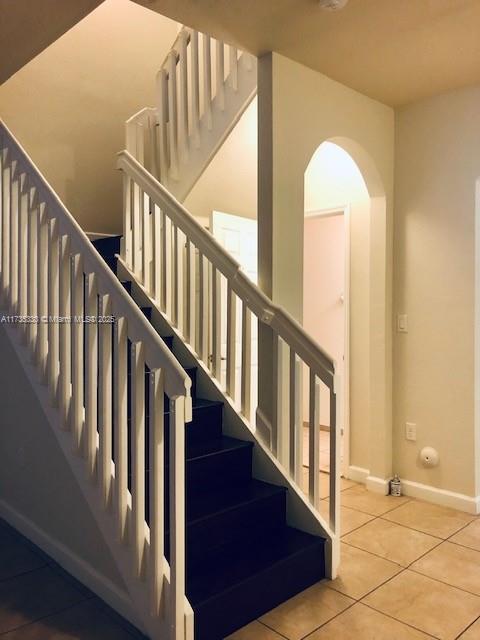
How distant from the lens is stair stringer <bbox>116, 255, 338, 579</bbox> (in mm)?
2637

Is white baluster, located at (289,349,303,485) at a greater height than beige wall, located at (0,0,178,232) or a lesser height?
lesser

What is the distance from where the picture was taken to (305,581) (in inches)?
97.8

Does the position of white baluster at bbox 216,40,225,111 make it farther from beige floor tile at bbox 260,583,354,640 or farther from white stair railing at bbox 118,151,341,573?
beige floor tile at bbox 260,583,354,640

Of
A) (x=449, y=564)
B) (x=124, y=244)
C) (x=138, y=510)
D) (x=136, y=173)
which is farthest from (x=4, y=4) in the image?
(x=449, y=564)

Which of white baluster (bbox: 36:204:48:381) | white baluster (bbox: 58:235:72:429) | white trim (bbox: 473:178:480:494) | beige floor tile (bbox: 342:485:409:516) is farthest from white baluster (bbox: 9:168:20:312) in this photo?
white trim (bbox: 473:178:480:494)

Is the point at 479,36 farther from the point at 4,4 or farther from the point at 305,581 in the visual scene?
the point at 305,581

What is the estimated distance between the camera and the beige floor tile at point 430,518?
3.13 m

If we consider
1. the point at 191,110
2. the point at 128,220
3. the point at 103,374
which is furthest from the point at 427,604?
the point at 191,110

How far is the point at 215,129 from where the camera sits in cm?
367

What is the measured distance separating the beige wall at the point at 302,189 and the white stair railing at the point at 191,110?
1.80ft

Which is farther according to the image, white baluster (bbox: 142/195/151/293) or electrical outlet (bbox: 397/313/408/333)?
electrical outlet (bbox: 397/313/408/333)

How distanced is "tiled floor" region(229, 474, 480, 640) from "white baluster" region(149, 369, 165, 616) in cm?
42

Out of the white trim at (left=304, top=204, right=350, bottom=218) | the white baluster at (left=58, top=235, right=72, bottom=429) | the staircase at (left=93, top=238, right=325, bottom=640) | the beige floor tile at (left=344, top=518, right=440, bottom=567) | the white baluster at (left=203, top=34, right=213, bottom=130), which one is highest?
the white baluster at (left=203, top=34, right=213, bottom=130)

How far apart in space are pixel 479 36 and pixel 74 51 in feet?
10.4
